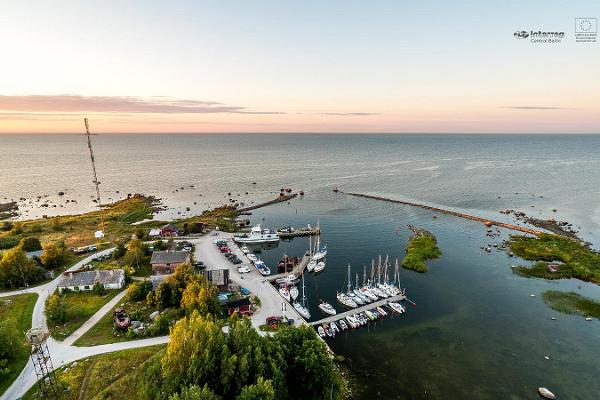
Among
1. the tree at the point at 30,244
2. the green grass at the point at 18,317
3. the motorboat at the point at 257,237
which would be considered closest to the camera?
the green grass at the point at 18,317

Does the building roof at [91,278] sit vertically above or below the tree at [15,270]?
A: below

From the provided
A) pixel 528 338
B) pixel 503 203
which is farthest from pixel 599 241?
pixel 528 338

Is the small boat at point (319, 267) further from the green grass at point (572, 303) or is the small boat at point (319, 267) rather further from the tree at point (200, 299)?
the green grass at point (572, 303)

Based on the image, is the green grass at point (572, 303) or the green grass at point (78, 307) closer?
the green grass at point (78, 307)

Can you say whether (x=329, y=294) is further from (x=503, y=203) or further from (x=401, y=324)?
(x=503, y=203)

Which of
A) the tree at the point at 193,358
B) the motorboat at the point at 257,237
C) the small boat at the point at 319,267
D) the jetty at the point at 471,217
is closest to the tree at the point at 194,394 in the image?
the tree at the point at 193,358

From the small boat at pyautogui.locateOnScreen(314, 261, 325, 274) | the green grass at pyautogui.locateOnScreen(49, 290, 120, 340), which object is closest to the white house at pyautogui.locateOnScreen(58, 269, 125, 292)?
the green grass at pyautogui.locateOnScreen(49, 290, 120, 340)

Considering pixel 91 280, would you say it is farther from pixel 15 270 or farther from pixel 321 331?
pixel 321 331

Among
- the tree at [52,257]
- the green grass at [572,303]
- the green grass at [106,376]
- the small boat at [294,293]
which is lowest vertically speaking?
the green grass at [572,303]

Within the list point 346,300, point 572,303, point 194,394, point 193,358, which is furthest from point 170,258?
point 572,303
